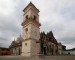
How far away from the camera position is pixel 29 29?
2827 centimetres

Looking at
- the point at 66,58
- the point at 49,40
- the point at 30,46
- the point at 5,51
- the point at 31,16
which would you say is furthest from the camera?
the point at 5,51

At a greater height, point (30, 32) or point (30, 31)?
point (30, 31)

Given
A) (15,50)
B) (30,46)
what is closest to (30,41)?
(30,46)

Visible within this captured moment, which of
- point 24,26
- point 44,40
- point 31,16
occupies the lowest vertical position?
point 44,40

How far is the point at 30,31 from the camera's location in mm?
27922

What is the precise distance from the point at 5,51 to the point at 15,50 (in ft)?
17.6

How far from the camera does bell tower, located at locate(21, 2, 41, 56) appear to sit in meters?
27.4

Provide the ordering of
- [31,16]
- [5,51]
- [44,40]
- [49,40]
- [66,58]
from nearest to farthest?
[66,58] < [31,16] < [44,40] < [49,40] < [5,51]

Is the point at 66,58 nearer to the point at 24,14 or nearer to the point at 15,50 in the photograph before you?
the point at 24,14

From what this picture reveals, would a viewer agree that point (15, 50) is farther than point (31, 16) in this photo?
Yes

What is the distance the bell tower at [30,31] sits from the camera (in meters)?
27.4

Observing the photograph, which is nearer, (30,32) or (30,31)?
(30,32)

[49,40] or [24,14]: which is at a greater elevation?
[24,14]

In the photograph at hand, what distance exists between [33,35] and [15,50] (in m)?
22.1
